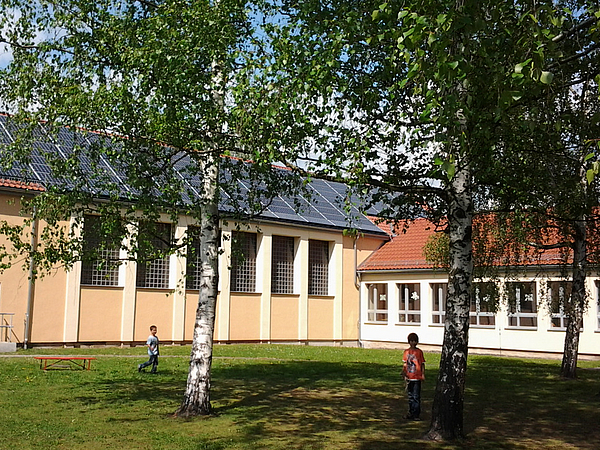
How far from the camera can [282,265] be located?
35.5 m

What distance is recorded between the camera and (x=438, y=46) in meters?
5.53

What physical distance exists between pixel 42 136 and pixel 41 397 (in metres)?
5.24

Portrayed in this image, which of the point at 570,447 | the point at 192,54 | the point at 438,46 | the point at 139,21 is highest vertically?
the point at 139,21

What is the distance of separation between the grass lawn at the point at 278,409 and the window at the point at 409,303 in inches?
485

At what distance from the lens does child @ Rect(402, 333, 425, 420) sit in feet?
39.3

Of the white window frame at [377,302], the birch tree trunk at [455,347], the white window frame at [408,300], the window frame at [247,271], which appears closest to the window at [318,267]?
the white window frame at [377,302]

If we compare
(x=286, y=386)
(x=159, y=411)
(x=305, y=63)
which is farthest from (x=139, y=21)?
(x=286, y=386)

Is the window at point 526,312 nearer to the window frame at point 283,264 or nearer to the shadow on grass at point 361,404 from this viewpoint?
the shadow on grass at point 361,404

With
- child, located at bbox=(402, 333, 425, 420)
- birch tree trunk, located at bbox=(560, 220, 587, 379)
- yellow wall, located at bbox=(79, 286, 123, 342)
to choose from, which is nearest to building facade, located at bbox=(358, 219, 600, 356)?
birch tree trunk, located at bbox=(560, 220, 587, 379)

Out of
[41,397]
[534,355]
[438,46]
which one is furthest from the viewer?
[534,355]

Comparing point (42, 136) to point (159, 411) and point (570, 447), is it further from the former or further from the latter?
point (570, 447)

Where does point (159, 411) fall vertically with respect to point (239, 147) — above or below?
below

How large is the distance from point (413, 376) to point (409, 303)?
23840mm

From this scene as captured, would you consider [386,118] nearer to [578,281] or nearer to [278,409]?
[278,409]
